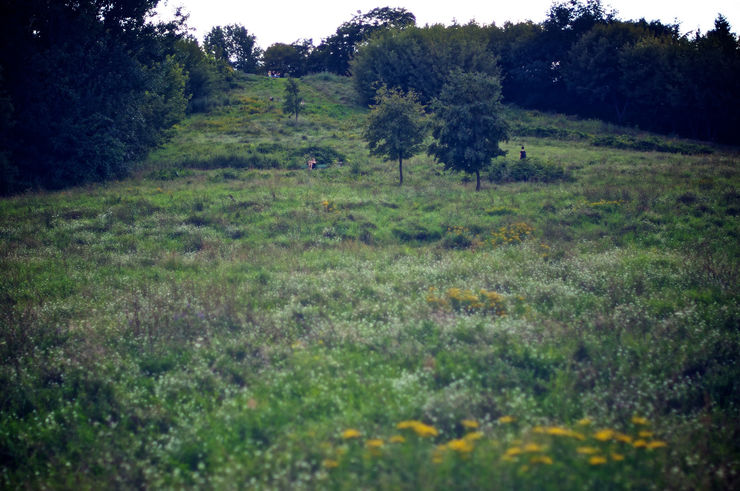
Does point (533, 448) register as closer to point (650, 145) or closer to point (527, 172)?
point (527, 172)

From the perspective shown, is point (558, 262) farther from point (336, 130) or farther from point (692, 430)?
point (336, 130)

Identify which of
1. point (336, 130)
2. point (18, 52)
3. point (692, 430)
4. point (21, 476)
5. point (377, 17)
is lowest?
point (21, 476)

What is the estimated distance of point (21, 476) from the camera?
208 inches

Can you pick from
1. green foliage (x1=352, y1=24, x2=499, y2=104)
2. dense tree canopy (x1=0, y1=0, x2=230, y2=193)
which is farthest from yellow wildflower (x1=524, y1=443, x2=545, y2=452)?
green foliage (x1=352, y1=24, x2=499, y2=104)

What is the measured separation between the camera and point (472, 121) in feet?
73.8

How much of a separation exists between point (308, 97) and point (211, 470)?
5714 cm

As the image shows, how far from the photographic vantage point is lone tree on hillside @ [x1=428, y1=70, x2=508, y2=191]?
22266mm

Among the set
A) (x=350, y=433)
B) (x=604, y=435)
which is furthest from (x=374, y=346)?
(x=604, y=435)

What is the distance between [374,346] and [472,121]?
692 inches

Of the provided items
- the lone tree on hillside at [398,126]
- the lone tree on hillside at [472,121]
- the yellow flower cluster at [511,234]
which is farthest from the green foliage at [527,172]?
the yellow flower cluster at [511,234]

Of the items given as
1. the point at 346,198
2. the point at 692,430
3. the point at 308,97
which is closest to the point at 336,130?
the point at 308,97

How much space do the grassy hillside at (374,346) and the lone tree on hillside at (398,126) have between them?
8187mm

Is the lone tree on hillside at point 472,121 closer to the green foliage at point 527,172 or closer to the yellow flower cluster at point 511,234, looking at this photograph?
the green foliage at point 527,172

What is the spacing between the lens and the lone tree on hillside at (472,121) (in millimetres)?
22266
